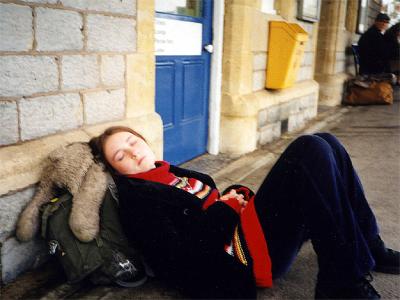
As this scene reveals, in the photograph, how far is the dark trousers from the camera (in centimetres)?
182

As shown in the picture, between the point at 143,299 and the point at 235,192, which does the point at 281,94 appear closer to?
the point at 235,192

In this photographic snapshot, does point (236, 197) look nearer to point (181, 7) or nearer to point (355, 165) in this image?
point (181, 7)

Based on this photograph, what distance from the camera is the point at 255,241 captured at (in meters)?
1.97

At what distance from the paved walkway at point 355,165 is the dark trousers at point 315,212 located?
0.33m

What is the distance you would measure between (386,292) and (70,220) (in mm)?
1580

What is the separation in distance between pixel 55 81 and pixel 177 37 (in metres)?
1.74

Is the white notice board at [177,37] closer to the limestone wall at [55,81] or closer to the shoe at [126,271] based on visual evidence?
the limestone wall at [55,81]

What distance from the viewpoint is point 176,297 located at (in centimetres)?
213

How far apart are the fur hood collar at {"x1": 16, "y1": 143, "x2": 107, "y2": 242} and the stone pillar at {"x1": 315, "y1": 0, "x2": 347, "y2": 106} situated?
24.1 feet

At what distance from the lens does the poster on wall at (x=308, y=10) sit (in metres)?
6.00

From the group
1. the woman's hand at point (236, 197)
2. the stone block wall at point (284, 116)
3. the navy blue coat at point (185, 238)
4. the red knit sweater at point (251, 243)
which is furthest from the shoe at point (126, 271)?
the stone block wall at point (284, 116)

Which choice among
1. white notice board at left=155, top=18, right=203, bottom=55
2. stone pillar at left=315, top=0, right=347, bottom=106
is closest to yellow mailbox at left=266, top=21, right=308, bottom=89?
white notice board at left=155, top=18, right=203, bottom=55

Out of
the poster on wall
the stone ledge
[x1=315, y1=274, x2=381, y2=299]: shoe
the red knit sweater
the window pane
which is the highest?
Answer: the poster on wall

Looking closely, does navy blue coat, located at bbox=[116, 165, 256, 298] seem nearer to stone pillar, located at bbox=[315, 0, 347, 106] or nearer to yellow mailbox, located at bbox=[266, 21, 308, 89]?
yellow mailbox, located at bbox=[266, 21, 308, 89]
